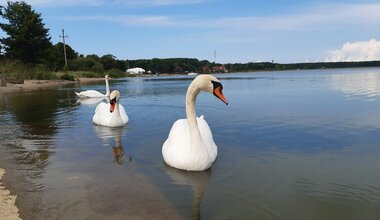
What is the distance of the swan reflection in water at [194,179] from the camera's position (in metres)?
5.97

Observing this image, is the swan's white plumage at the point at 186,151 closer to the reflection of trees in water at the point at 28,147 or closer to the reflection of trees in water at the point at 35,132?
the reflection of trees in water at the point at 28,147

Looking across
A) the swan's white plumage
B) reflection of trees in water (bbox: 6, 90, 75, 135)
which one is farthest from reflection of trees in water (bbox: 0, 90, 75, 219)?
the swan's white plumage

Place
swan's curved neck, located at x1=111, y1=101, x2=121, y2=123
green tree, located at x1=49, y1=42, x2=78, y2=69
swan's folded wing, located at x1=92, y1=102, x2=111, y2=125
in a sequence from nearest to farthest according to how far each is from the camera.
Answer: swan's curved neck, located at x1=111, y1=101, x2=121, y2=123 → swan's folded wing, located at x1=92, y1=102, x2=111, y2=125 → green tree, located at x1=49, y1=42, x2=78, y2=69

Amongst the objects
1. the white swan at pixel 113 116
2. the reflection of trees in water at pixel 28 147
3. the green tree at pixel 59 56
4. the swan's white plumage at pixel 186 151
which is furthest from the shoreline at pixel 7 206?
the green tree at pixel 59 56

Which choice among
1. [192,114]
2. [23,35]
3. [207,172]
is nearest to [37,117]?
[192,114]

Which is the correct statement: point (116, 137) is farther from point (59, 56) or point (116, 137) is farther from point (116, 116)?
point (59, 56)

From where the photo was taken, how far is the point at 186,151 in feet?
23.5

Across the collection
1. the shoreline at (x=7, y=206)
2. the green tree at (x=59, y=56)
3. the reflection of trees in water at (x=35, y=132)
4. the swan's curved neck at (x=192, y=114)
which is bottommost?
the reflection of trees in water at (x=35, y=132)

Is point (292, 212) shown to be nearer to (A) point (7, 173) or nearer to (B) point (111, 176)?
(B) point (111, 176)

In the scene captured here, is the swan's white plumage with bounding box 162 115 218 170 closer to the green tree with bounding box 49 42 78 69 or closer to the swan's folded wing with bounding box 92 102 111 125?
the swan's folded wing with bounding box 92 102 111 125

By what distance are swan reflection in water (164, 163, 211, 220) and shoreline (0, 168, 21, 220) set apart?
243cm

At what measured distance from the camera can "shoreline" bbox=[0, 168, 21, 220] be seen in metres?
5.00

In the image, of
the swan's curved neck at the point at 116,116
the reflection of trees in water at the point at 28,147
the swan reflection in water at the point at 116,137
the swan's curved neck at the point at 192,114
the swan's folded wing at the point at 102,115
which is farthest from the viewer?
the swan's folded wing at the point at 102,115

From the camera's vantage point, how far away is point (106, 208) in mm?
5449
